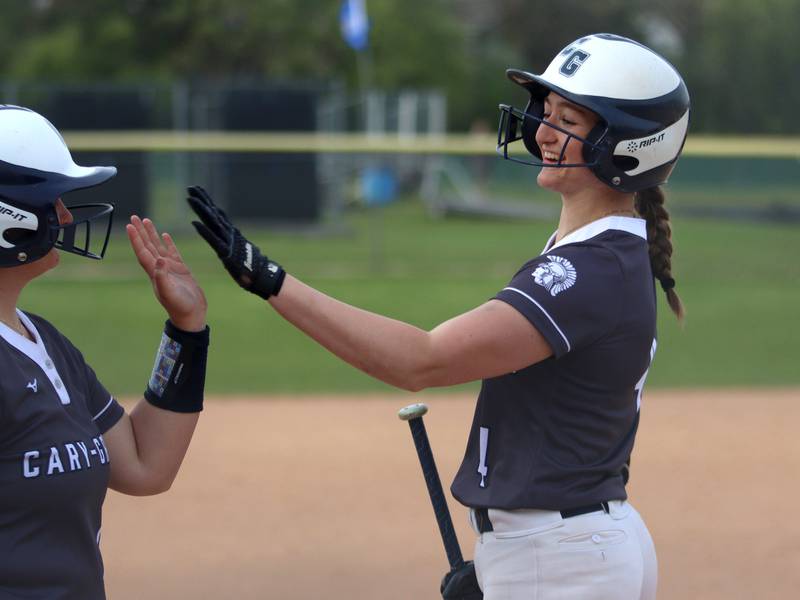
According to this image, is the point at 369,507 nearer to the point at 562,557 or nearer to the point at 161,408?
the point at 161,408

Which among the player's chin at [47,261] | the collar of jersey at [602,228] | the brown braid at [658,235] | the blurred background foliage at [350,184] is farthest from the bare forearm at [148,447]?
the blurred background foliage at [350,184]

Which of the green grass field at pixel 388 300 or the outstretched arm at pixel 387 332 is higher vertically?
the outstretched arm at pixel 387 332

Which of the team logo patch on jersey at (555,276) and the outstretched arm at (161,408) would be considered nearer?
the team logo patch on jersey at (555,276)

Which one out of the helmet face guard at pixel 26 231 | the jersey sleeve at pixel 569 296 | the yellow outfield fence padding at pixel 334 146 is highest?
the helmet face guard at pixel 26 231

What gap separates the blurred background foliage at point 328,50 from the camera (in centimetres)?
3259

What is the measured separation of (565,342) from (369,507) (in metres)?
3.80

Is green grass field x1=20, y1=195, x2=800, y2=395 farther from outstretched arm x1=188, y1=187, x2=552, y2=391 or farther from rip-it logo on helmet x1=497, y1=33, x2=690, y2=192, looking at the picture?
rip-it logo on helmet x1=497, y1=33, x2=690, y2=192

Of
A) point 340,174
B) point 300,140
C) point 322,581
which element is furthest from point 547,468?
point 340,174

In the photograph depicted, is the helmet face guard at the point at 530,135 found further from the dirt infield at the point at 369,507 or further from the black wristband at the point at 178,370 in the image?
the dirt infield at the point at 369,507

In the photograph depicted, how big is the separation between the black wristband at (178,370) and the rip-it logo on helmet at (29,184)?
0.41 m

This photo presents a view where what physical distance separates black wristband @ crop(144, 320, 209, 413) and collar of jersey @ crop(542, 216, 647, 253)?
0.89m

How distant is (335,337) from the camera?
262 cm

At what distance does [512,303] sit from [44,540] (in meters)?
1.12

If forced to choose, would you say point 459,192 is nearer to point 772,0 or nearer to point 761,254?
point 761,254
